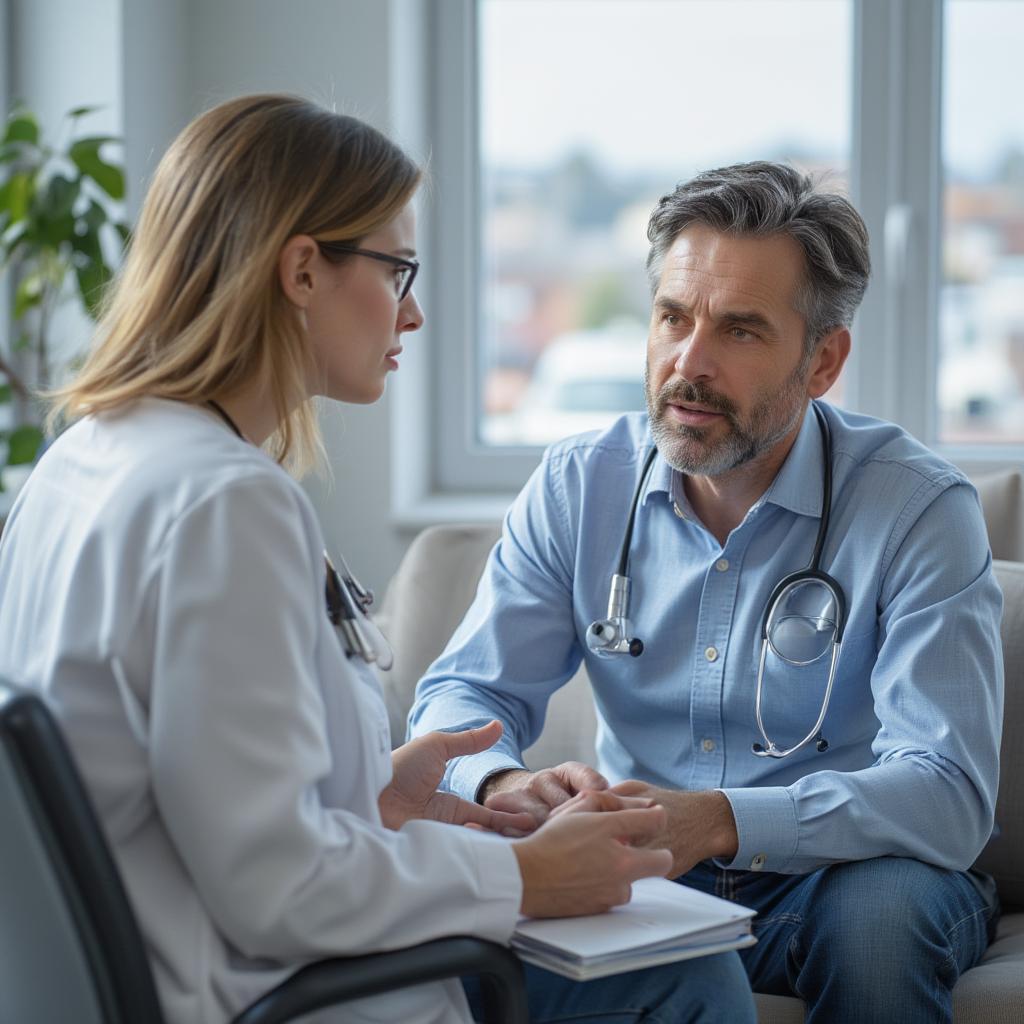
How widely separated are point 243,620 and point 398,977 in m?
0.32

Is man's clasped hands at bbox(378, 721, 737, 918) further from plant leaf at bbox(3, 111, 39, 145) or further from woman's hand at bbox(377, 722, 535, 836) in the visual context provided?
plant leaf at bbox(3, 111, 39, 145)

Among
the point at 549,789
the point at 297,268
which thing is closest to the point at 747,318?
the point at 549,789

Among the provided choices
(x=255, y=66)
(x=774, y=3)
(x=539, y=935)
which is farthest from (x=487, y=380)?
(x=539, y=935)

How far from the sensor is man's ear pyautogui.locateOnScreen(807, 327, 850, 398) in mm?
1914

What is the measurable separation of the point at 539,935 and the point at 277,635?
361 millimetres

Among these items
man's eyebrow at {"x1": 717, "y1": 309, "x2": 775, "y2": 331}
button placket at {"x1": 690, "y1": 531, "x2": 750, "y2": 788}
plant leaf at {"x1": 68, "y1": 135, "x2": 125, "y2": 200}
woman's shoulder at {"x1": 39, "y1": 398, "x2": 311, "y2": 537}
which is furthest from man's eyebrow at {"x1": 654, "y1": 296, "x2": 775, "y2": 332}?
plant leaf at {"x1": 68, "y1": 135, "x2": 125, "y2": 200}

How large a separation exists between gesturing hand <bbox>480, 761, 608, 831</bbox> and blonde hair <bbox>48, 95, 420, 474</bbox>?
1.87ft

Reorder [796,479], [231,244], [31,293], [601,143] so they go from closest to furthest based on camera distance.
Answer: [231,244]
[796,479]
[31,293]
[601,143]

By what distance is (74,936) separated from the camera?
0.99 m

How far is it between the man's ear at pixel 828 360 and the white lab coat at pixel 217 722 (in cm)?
101

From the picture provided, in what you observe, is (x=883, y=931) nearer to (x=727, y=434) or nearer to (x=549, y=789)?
(x=549, y=789)

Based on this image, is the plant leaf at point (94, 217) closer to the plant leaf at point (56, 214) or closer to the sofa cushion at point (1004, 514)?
the plant leaf at point (56, 214)

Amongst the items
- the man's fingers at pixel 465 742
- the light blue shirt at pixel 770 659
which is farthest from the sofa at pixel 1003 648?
Result: the man's fingers at pixel 465 742

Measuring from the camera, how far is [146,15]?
280 centimetres
